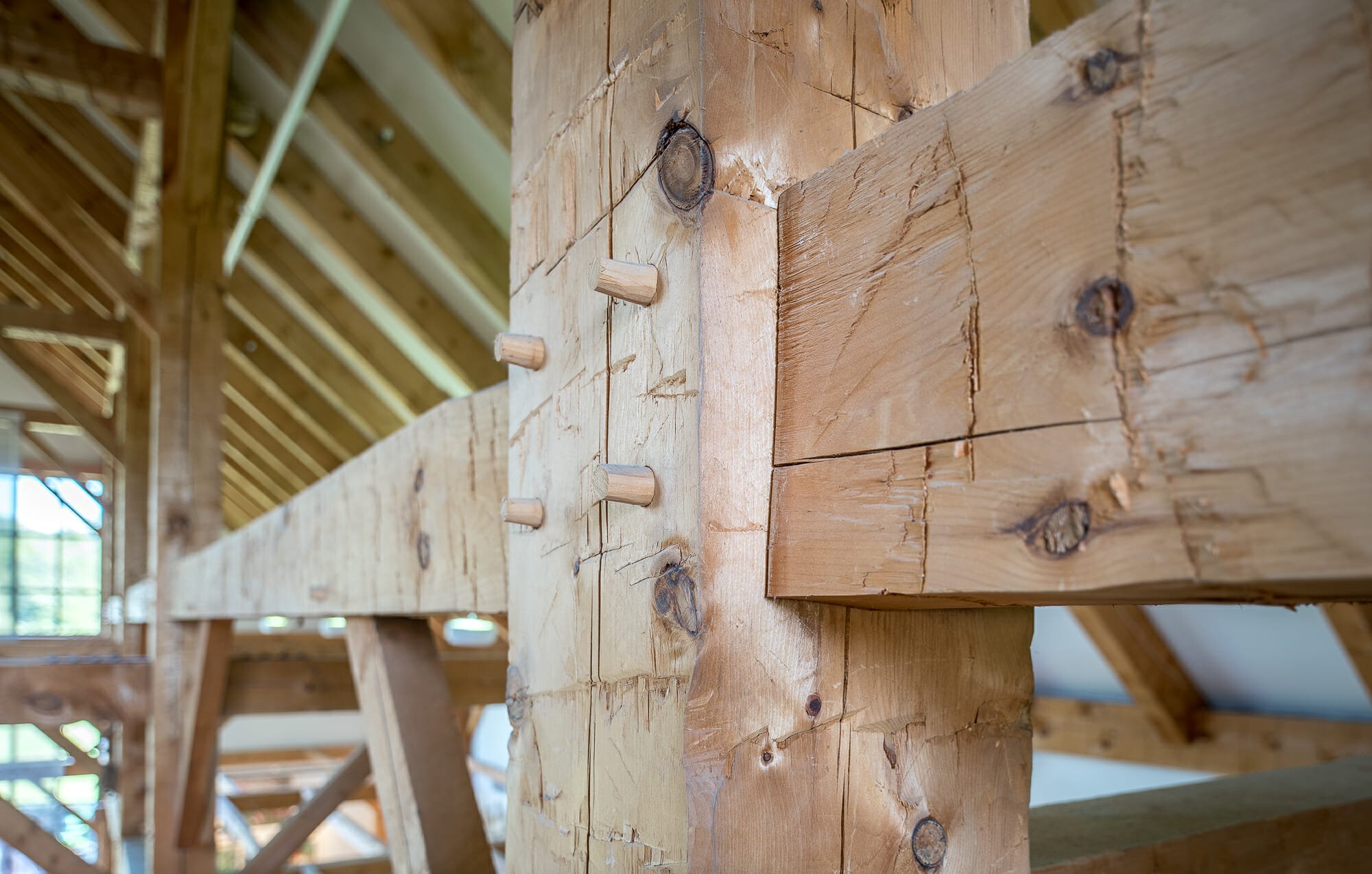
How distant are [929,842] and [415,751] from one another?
2.48 ft

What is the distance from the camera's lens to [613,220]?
0.65 meters

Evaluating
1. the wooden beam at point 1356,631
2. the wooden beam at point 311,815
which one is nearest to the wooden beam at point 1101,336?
the wooden beam at point 311,815

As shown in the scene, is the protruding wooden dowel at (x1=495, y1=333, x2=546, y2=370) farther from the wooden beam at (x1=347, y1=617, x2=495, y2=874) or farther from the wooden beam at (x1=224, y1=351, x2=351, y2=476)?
the wooden beam at (x1=224, y1=351, x2=351, y2=476)

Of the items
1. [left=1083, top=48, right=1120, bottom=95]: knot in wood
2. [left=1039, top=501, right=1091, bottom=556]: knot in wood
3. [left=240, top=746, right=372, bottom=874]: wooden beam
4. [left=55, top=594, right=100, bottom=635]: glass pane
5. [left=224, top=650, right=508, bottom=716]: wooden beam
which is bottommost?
[left=55, top=594, right=100, bottom=635]: glass pane

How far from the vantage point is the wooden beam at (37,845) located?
298 cm

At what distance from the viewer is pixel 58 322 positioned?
5660 millimetres

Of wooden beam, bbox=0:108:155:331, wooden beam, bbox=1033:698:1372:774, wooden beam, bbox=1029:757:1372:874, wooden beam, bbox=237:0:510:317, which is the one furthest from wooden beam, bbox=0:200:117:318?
wooden beam, bbox=1029:757:1372:874

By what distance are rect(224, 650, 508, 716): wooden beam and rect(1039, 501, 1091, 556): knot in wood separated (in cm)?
281

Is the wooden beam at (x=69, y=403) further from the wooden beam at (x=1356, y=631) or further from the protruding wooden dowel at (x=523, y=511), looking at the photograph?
the protruding wooden dowel at (x=523, y=511)

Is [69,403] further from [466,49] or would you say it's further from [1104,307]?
[1104,307]

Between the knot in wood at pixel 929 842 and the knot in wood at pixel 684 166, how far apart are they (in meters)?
0.38

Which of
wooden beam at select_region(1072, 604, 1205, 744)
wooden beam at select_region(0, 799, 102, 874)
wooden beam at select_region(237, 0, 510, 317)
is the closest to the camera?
wooden beam at select_region(0, 799, 102, 874)

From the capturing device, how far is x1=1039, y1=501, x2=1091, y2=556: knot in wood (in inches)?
15.7

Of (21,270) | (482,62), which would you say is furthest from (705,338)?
(21,270)
